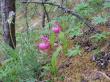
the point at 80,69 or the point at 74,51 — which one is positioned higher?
the point at 74,51

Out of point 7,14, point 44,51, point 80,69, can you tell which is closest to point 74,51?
point 80,69

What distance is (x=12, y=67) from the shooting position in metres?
2.96

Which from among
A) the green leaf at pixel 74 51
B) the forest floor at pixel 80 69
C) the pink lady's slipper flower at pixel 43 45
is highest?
the pink lady's slipper flower at pixel 43 45

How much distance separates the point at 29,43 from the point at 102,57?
848 millimetres

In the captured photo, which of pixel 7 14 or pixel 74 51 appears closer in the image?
pixel 74 51

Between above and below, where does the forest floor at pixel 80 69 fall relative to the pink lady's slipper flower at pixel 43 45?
below

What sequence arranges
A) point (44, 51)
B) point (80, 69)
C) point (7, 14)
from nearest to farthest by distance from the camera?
point (80, 69), point (44, 51), point (7, 14)

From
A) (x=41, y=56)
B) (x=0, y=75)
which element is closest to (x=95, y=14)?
(x=41, y=56)

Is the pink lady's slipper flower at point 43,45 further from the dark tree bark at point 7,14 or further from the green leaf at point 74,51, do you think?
the dark tree bark at point 7,14

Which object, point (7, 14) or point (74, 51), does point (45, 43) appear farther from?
point (7, 14)

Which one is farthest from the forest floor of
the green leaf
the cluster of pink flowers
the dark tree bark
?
the dark tree bark

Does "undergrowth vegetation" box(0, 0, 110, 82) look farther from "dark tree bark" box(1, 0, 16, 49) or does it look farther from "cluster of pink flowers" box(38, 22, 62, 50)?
"dark tree bark" box(1, 0, 16, 49)

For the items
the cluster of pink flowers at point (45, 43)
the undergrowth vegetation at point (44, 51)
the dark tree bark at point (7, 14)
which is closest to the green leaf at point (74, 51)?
the undergrowth vegetation at point (44, 51)

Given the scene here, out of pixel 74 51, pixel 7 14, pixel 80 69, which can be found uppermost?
pixel 7 14
